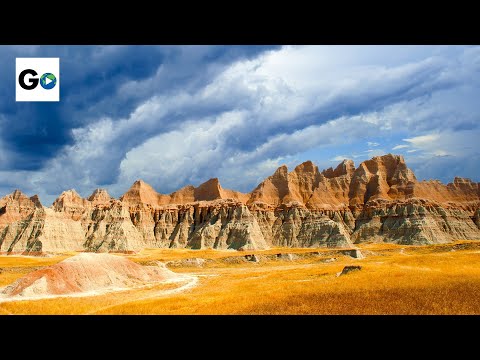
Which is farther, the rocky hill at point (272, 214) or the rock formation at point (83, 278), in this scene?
the rocky hill at point (272, 214)

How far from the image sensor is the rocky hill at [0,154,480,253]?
9956 centimetres

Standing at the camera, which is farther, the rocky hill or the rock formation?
the rocky hill

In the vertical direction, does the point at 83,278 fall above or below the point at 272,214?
below

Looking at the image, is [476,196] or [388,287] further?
[476,196]

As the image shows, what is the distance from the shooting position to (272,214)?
381 ft

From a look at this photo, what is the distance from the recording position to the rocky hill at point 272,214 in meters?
99.6

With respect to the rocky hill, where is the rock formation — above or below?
below

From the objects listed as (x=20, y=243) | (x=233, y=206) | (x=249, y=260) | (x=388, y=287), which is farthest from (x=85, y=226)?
(x=388, y=287)

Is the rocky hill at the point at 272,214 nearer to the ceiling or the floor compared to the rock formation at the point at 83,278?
nearer to the ceiling

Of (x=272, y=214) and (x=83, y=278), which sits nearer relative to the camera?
(x=83, y=278)
